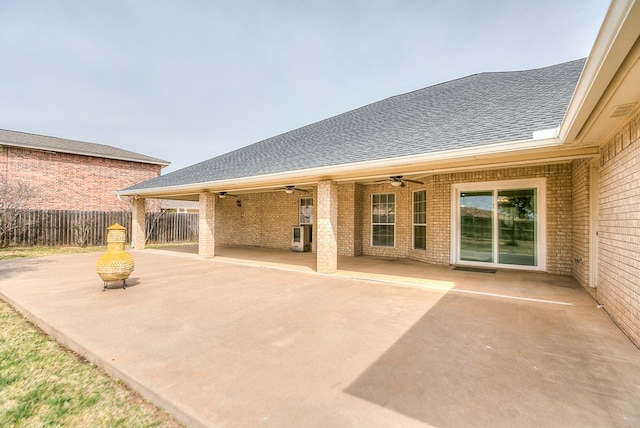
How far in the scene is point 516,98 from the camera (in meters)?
7.05

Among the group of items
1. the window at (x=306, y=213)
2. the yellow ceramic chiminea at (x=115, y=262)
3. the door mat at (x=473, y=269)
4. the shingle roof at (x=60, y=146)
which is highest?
the shingle roof at (x=60, y=146)

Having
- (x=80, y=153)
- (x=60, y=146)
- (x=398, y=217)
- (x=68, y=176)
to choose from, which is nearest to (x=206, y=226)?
(x=398, y=217)

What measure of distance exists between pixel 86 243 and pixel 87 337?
15.6m

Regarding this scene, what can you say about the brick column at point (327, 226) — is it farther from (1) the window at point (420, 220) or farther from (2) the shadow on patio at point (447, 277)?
(1) the window at point (420, 220)

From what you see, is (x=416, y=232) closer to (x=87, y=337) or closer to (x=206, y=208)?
(x=206, y=208)

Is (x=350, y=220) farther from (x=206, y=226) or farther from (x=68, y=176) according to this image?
(x=68, y=176)

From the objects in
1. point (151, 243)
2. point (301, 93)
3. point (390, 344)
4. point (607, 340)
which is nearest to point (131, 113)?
point (151, 243)

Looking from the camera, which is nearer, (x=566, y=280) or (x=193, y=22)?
(x=566, y=280)

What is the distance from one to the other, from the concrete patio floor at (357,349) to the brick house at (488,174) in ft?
3.95

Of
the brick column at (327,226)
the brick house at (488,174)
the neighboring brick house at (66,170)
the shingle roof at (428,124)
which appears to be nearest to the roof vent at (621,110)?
the brick house at (488,174)

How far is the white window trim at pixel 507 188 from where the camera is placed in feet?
25.4

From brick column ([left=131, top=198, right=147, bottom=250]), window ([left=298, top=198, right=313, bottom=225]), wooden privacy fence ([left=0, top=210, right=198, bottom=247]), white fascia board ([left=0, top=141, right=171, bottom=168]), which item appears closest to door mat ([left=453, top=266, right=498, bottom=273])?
window ([left=298, top=198, right=313, bottom=225])

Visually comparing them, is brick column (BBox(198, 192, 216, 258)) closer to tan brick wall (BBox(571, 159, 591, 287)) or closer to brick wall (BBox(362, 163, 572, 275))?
brick wall (BBox(362, 163, 572, 275))

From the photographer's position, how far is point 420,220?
33.7 ft
